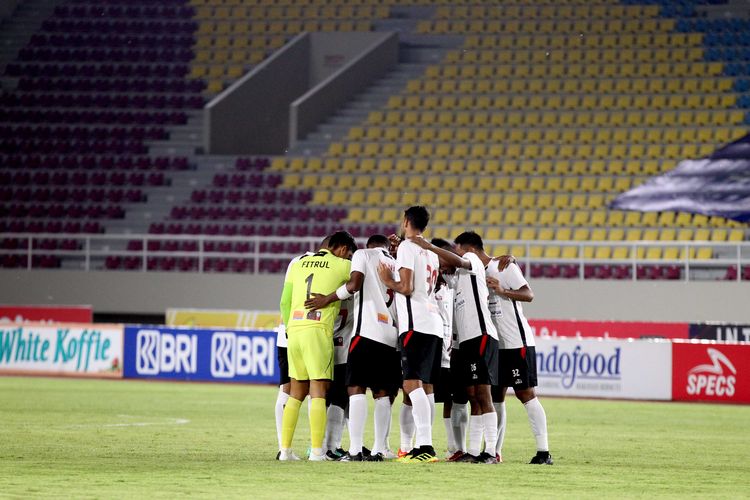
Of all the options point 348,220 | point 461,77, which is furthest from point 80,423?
point 461,77

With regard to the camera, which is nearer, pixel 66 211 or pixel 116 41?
pixel 66 211

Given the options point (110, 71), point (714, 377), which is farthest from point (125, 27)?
point (714, 377)

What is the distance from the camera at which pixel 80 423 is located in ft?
56.5

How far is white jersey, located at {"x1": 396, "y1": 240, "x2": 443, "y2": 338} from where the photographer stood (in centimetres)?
1217

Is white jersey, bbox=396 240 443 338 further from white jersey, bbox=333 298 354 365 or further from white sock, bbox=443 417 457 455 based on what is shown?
white sock, bbox=443 417 457 455

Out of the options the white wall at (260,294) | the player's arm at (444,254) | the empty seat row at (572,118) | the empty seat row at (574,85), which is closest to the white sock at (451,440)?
the player's arm at (444,254)

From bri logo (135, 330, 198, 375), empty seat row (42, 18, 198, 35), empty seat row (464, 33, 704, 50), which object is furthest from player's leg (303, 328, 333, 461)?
empty seat row (42, 18, 198, 35)

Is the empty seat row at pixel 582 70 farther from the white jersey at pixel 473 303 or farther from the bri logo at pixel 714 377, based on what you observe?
the white jersey at pixel 473 303

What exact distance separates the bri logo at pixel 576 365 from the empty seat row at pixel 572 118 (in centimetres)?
1206

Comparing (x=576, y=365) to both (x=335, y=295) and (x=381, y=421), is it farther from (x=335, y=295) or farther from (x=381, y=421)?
(x=335, y=295)

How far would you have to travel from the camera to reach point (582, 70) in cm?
3797

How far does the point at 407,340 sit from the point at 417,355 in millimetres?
157

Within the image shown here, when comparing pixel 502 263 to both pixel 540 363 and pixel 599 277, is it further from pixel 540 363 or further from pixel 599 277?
pixel 599 277

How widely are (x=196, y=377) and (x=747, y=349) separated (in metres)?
10.5
